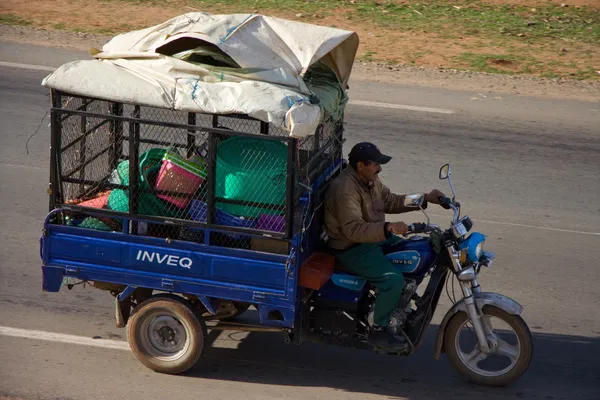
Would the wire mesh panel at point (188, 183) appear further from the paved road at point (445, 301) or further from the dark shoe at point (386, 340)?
the paved road at point (445, 301)

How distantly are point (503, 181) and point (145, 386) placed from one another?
5.66 m

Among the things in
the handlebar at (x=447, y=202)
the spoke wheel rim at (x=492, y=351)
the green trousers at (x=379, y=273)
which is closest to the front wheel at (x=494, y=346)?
the spoke wheel rim at (x=492, y=351)

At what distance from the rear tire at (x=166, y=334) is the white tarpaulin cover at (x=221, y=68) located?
4.58 ft

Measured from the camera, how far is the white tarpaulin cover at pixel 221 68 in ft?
18.1

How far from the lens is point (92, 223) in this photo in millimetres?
6102

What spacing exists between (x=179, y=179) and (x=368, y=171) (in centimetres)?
127

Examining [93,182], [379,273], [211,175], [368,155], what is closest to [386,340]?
[379,273]

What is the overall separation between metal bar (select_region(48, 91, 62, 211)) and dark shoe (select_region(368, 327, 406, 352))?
7.69 ft

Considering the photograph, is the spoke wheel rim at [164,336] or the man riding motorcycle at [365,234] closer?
the man riding motorcycle at [365,234]

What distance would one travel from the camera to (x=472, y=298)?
5961mm

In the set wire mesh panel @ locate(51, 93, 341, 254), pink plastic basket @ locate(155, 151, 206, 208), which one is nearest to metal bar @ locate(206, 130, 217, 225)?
wire mesh panel @ locate(51, 93, 341, 254)

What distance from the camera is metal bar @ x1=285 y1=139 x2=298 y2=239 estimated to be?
551cm

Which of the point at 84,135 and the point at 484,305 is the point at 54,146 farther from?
the point at 484,305

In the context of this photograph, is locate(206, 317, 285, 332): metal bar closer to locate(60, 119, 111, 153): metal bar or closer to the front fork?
the front fork
